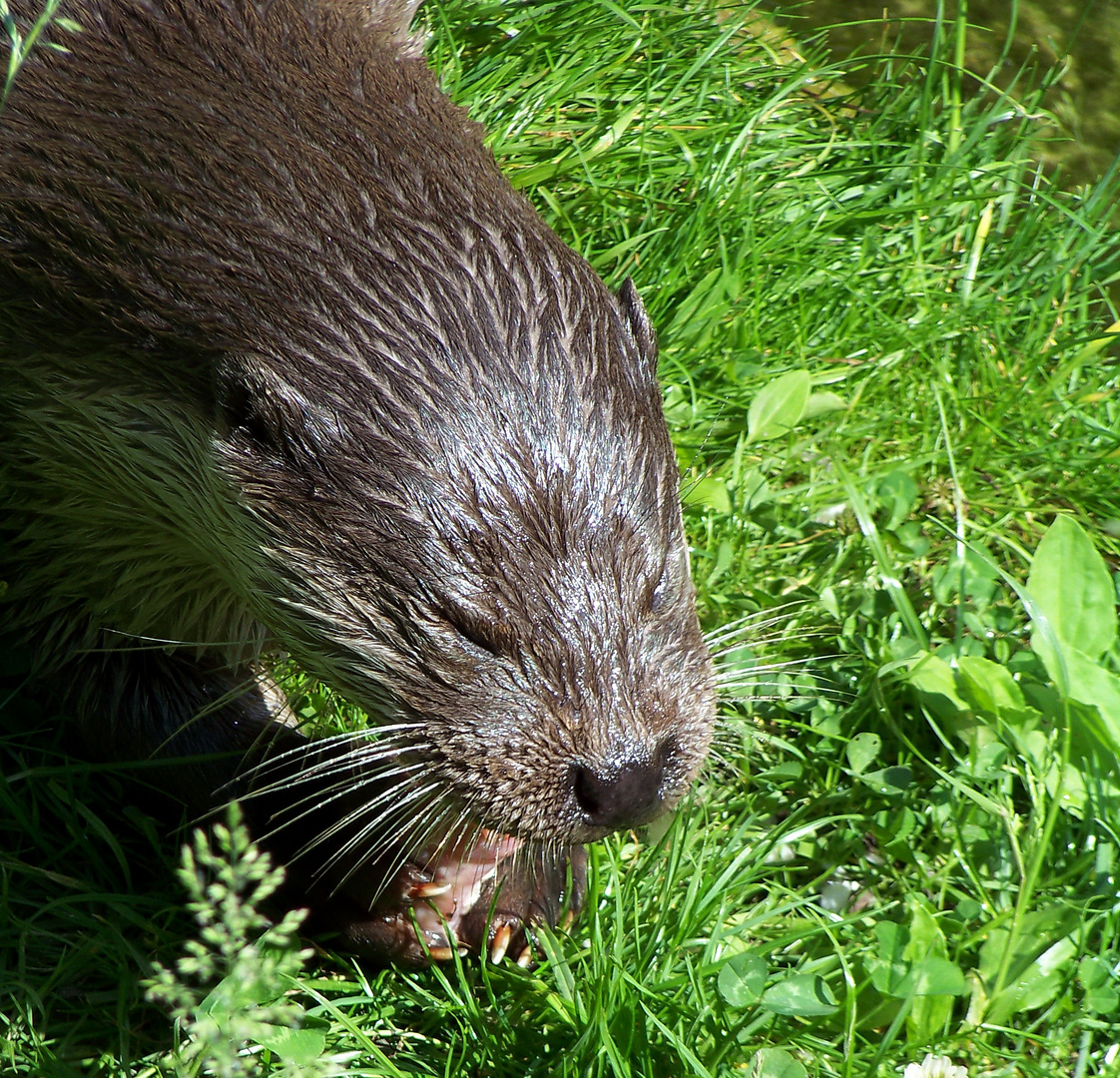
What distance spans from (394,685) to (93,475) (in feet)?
2.01

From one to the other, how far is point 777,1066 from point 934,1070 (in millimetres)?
237

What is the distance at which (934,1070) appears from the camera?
203cm

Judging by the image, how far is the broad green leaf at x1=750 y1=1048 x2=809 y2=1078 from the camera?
6.48 ft

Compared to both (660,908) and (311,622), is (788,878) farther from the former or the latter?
(311,622)

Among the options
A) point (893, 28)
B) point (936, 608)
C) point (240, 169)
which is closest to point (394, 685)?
point (240, 169)

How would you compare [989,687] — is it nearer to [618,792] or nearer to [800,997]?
[800,997]

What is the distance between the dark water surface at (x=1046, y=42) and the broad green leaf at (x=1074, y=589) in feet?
5.08

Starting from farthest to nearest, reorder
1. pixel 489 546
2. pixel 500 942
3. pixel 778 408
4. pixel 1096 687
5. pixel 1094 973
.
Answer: pixel 778 408, pixel 1096 687, pixel 500 942, pixel 1094 973, pixel 489 546

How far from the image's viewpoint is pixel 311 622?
1850mm

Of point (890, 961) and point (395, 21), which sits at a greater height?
point (395, 21)

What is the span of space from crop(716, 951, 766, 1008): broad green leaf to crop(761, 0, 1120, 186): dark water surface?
97.2 inches

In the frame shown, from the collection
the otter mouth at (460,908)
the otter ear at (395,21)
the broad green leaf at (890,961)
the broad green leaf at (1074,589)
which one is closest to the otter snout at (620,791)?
the otter mouth at (460,908)

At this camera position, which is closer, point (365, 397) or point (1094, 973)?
point (365, 397)

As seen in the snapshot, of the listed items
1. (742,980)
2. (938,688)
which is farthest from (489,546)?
(938,688)
